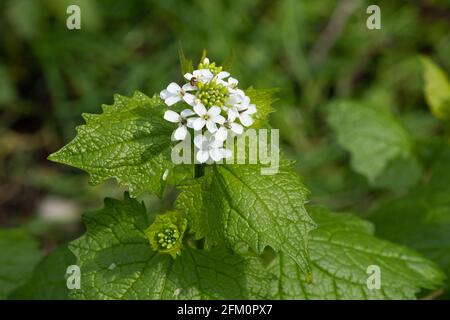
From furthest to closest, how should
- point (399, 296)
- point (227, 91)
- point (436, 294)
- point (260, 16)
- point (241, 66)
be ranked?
point (260, 16), point (241, 66), point (436, 294), point (399, 296), point (227, 91)

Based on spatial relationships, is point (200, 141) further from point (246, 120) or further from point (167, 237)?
point (167, 237)

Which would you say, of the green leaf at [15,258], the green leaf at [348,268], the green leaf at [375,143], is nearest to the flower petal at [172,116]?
the green leaf at [348,268]

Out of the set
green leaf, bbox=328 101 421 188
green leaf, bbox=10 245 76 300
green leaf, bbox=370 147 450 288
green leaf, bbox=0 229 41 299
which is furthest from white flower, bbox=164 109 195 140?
green leaf, bbox=328 101 421 188

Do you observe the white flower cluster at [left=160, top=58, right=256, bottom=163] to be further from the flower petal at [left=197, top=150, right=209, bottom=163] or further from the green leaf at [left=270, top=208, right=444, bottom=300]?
the green leaf at [left=270, top=208, right=444, bottom=300]

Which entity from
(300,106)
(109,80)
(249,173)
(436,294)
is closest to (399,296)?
(436,294)

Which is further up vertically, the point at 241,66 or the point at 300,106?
the point at 241,66

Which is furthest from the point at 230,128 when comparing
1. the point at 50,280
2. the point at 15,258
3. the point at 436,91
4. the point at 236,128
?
the point at 436,91

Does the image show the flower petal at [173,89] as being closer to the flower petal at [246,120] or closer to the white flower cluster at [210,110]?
the white flower cluster at [210,110]

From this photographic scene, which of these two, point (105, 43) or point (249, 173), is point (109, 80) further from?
point (249, 173)
